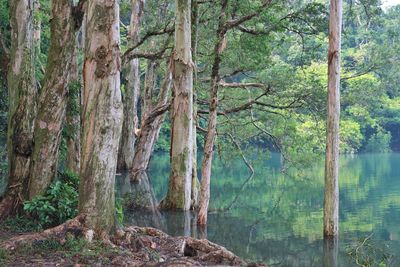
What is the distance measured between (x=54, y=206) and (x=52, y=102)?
1.51 m

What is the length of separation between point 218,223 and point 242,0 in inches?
249

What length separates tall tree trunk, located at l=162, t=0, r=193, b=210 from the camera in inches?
488

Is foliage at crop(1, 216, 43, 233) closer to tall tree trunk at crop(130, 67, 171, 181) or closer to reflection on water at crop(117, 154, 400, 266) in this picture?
reflection on water at crop(117, 154, 400, 266)

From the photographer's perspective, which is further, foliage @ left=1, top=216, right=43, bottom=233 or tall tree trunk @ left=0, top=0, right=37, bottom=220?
tall tree trunk @ left=0, top=0, right=37, bottom=220

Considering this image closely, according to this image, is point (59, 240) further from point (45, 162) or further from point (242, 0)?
point (242, 0)

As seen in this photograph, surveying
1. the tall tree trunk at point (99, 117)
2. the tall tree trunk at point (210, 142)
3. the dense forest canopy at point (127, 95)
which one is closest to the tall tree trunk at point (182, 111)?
the dense forest canopy at point (127, 95)

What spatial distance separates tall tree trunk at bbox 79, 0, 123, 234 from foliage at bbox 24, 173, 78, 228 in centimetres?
129

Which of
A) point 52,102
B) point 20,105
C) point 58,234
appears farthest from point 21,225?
point 20,105

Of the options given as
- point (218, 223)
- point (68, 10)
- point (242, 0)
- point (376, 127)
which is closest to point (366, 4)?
point (242, 0)

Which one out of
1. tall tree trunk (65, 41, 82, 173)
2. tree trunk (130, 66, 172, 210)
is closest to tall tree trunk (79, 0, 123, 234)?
tall tree trunk (65, 41, 82, 173)

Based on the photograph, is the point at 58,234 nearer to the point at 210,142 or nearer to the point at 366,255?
the point at 366,255

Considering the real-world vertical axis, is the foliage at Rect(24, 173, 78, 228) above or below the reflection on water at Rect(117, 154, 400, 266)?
above

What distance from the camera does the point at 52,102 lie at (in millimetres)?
7480

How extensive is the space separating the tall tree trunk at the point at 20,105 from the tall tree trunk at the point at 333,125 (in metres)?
7.17
